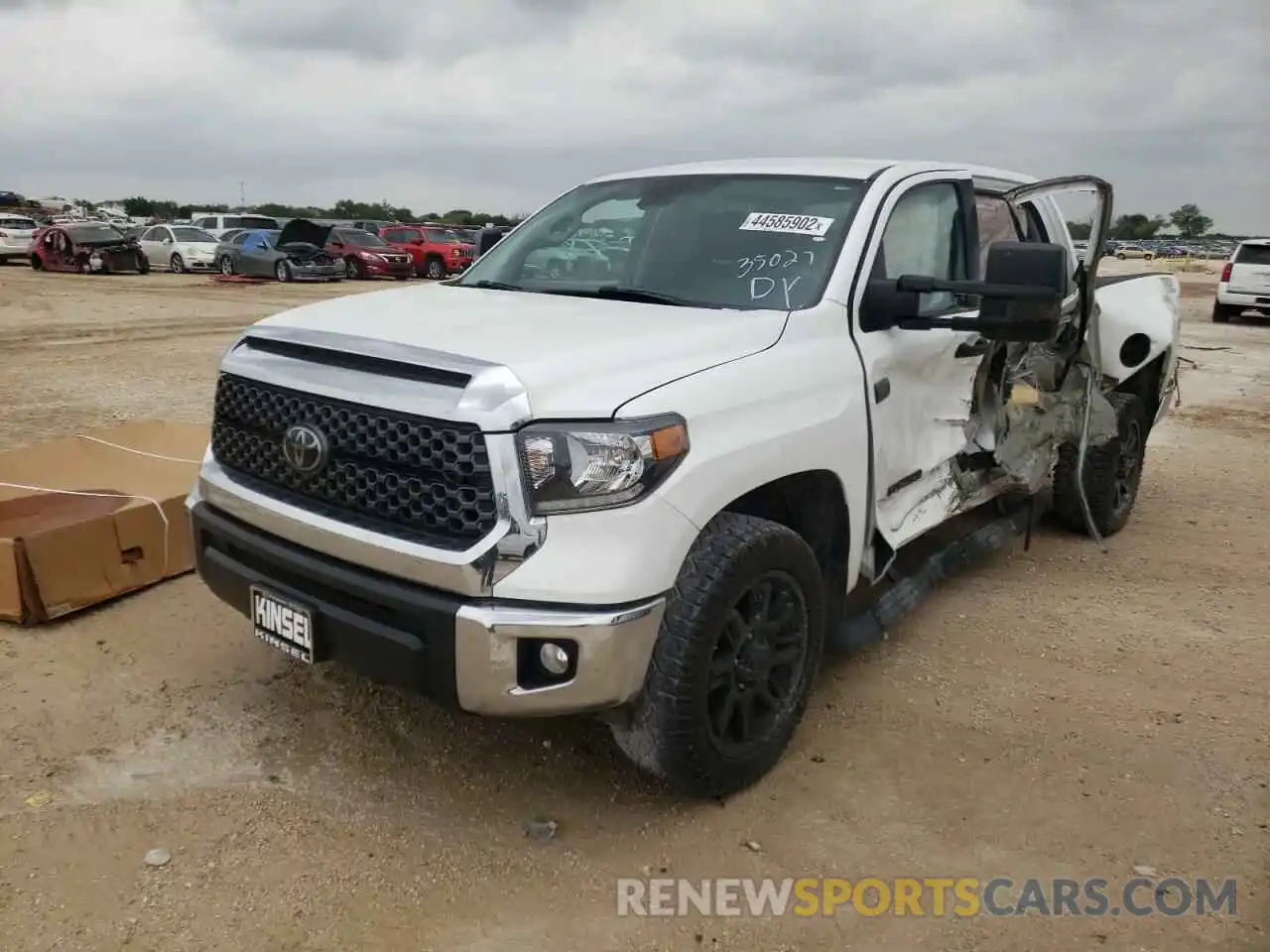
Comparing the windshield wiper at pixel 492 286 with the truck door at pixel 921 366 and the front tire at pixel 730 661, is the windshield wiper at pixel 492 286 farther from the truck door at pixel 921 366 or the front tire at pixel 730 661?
the front tire at pixel 730 661

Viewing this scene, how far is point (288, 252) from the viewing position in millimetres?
23641

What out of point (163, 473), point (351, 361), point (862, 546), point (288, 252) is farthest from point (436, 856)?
point (288, 252)

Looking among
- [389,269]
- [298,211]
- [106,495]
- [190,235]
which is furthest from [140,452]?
[298,211]

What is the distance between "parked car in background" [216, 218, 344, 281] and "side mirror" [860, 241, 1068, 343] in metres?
22.3

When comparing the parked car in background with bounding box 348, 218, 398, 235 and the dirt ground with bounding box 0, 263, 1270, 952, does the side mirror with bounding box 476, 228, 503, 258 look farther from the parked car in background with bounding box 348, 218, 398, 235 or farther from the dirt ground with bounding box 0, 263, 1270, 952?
the parked car in background with bounding box 348, 218, 398, 235

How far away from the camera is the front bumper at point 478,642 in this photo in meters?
2.51

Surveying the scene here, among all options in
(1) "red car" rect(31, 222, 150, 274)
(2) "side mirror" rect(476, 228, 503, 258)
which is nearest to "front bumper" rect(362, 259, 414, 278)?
(1) "red car" rect(31, 222, 150, 274)

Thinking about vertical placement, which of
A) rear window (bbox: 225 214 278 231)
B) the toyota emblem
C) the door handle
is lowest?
the toyota emblem

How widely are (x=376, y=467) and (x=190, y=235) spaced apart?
28.1m

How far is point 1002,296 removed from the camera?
10.3 ft

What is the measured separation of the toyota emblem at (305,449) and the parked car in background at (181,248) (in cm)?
2675

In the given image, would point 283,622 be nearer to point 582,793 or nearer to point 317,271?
point 582,793

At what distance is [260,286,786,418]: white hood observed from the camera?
8.63 ft

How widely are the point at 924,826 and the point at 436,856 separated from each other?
1419 mm
